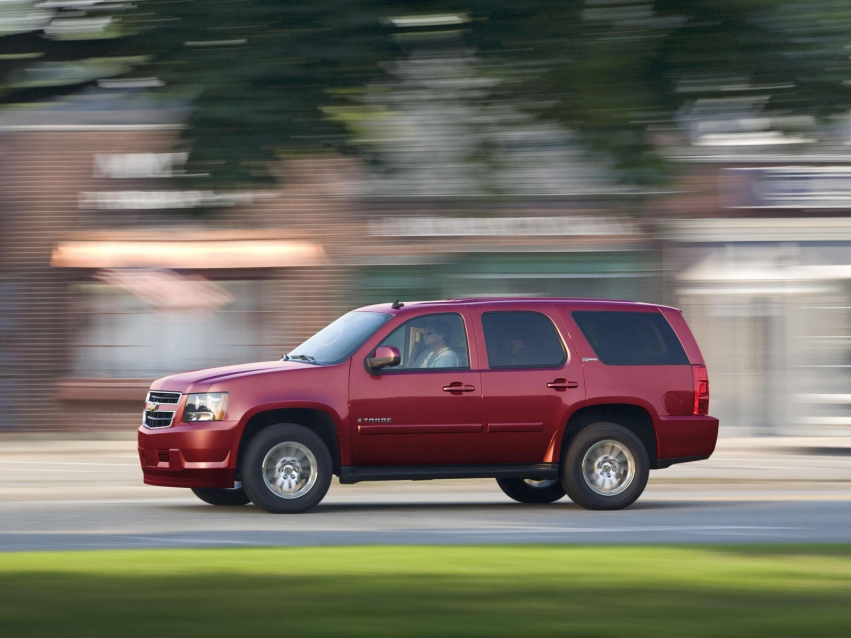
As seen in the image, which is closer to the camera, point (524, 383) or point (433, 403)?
point (433, 403)

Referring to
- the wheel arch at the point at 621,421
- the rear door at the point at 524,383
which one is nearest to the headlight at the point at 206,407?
the rear door at the point at 524,383

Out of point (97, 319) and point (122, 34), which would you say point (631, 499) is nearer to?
point (122, 34)

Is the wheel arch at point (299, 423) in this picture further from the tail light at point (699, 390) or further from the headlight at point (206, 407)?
the tail light at point (699, 390)

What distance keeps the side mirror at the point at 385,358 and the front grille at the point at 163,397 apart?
5.44 feet

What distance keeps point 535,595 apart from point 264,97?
10.9 feet

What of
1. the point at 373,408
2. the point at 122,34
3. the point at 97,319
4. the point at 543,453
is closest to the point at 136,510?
the point at 373,408

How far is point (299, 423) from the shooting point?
41.3 ft

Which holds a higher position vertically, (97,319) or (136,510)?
(97,319)

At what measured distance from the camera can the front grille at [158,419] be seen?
492 inches

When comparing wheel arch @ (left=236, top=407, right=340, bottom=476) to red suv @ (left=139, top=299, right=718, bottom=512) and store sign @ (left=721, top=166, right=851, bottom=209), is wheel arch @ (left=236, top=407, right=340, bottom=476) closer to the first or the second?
red suv @ (left=139, top=299, right=718, bottom=512)

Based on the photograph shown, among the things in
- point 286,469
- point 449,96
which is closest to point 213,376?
point 286,469

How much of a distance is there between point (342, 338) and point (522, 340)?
5.14 feet

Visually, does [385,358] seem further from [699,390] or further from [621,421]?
[699,390]

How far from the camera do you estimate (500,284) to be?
922 inches
